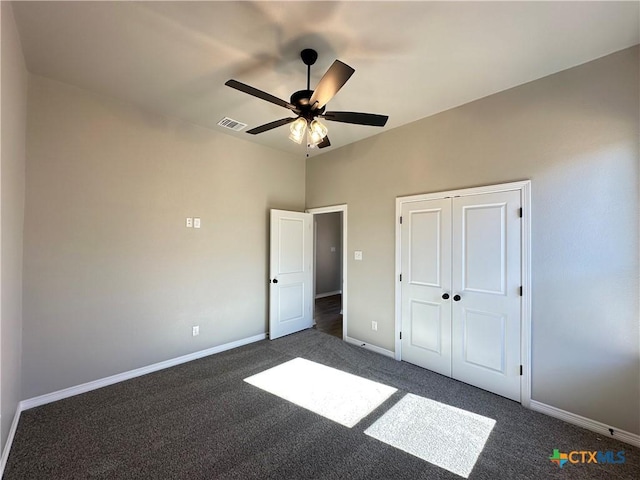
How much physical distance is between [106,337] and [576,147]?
15.7 feet

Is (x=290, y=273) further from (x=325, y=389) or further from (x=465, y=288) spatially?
(x=465, y=288)

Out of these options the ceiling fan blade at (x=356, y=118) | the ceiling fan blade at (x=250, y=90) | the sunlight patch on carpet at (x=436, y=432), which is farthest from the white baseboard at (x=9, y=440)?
the ceiling fan blade at (x=356, y=118)

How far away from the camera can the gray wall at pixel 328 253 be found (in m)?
7.23

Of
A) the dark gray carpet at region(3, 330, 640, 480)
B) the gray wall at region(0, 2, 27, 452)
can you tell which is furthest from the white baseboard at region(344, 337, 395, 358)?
the gray wall at region(0, 2, 27, 452)

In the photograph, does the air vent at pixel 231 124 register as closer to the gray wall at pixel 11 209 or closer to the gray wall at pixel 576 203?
the gray wall at pixel 11 209

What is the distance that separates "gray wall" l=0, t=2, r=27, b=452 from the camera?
1752 mm

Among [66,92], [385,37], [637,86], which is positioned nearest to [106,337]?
[66,92]

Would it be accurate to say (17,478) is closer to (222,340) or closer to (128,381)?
(128,381)

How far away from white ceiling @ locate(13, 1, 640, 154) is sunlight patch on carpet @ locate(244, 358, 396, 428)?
300 cm

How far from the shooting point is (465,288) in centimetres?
288

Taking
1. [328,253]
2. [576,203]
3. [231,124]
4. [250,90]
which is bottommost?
[328,253]

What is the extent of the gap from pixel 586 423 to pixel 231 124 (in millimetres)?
4634

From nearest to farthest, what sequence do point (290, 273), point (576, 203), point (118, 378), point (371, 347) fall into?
point (576, 203)
point (118, 378)
point (371, 347)
point (290, 273)

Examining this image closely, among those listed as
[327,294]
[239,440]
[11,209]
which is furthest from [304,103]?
[327,294]
